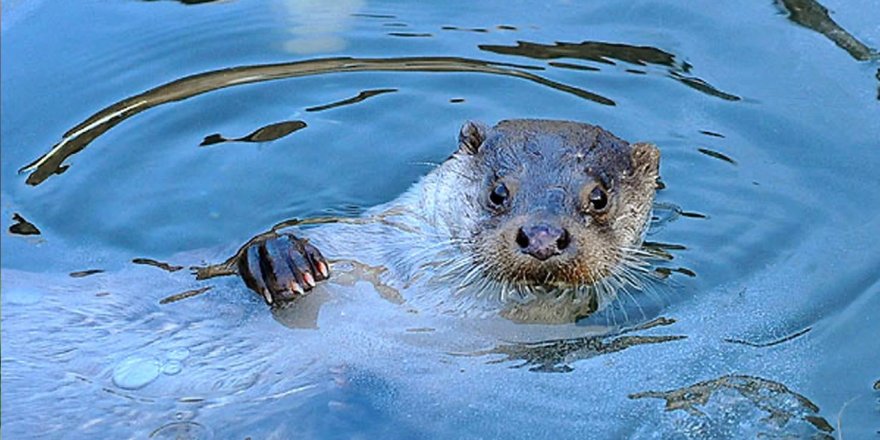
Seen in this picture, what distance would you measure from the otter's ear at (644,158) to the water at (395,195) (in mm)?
345

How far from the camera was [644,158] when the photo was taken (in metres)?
4.45

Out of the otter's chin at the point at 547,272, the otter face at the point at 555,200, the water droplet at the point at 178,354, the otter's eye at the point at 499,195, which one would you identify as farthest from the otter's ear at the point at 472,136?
the water droplet at the point at 178,354

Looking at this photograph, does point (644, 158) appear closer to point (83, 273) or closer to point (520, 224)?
point (520, 224)

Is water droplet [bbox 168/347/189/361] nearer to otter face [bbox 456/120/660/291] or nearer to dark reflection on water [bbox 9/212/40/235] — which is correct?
otter face [bbox 456/120/660/291]

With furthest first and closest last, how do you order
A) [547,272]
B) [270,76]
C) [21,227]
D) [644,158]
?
1. [270,76]
2. [21,227]
3. [644,158]
4. [547,272]

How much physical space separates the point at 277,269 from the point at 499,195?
0.71 metres

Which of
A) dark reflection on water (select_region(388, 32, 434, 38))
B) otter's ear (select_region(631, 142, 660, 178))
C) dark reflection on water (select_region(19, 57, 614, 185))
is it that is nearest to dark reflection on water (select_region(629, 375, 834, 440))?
otter's ear (select_region(631, 142, 660, 178))

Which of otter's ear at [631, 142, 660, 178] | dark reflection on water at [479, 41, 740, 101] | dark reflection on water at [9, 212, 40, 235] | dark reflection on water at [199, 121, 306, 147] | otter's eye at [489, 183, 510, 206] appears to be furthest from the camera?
dark reflection on water at [479, 41, 740, 101]

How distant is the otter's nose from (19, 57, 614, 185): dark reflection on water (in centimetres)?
189

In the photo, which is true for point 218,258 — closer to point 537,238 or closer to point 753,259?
point 537,238

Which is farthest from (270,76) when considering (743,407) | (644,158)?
(743,407)

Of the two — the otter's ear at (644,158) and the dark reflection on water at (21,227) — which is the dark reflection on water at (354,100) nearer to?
the dark reflection on water at (21,227)

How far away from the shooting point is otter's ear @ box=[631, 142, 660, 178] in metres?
4.43

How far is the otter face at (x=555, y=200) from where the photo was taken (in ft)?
12.5
